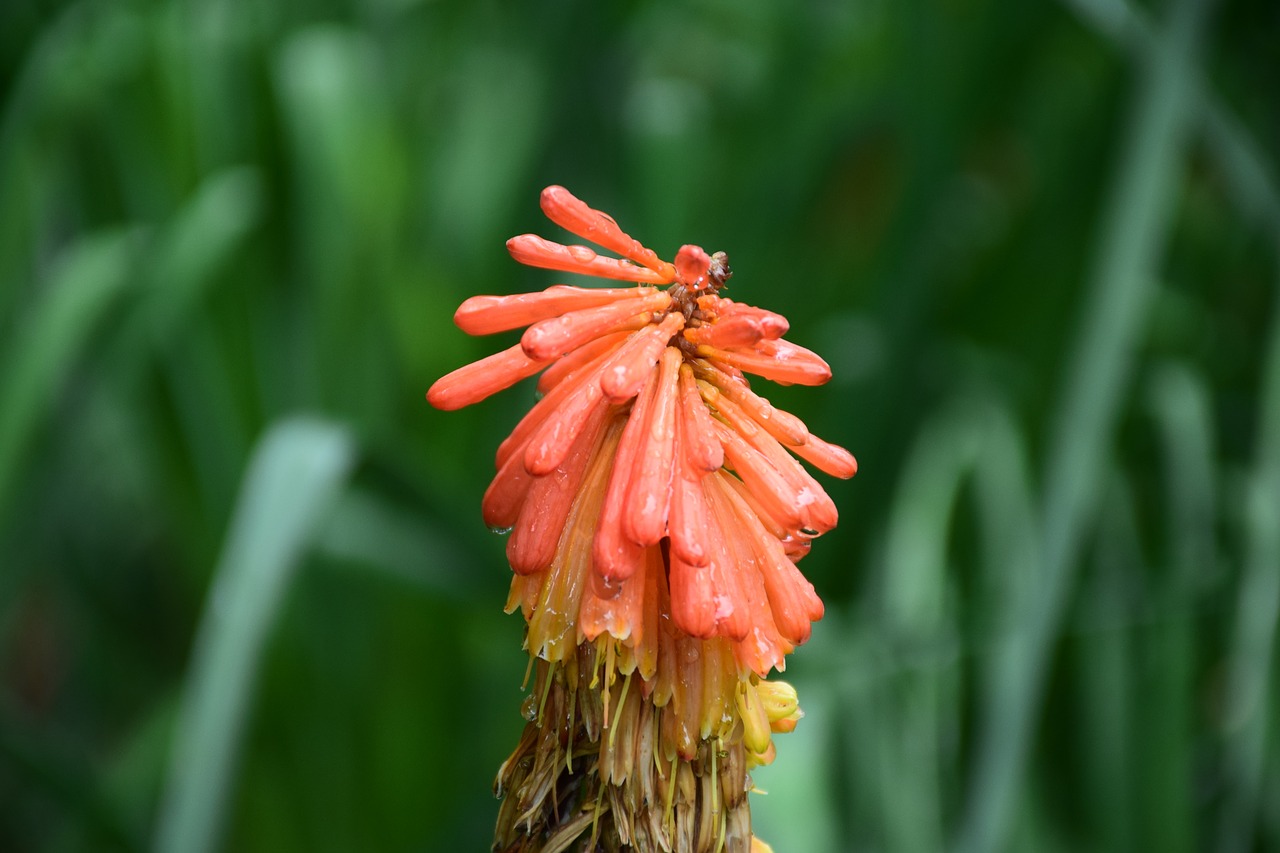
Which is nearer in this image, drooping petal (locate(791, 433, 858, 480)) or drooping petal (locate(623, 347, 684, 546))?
drooping petal (locate(623, 347, 684, 546))

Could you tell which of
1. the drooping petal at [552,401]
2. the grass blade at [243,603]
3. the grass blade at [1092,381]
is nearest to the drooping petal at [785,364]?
the drooping petal at [552,401]

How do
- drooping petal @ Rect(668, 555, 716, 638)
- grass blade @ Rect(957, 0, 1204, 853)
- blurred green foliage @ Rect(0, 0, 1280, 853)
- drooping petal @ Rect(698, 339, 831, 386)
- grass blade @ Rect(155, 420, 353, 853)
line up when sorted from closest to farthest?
drooping petal @ Rect(668, 555, 716, 638) → drooping petal @ Rect(698, 339, 831, 386) → grass blade @ Rect(155, 420, 353, 853) → grass blade @ Rect(957, 0, 1204, 853) → blurred green foliage @ Rect(0, 0, 1280, 853)

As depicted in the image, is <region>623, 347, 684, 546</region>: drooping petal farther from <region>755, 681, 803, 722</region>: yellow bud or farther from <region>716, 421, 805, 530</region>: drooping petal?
<region>755, 681, 803, 722</region>: yellow bud

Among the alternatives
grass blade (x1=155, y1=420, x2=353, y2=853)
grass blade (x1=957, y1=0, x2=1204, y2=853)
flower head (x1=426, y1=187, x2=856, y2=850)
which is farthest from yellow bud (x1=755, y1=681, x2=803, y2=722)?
grass blade (x1=957, y1=0, x2=1204, y2=853)

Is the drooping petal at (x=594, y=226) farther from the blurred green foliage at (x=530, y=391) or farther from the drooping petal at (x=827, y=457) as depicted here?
the blurred green foliage at (x=530, y=391)

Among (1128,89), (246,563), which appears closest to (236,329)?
(246,563)

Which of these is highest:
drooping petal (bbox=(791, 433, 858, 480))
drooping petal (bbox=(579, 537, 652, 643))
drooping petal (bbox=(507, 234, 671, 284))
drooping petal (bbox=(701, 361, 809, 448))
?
drooping petal (bbox=(507, 234, 671, 284))

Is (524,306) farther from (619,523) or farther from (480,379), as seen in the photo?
(619,523)
